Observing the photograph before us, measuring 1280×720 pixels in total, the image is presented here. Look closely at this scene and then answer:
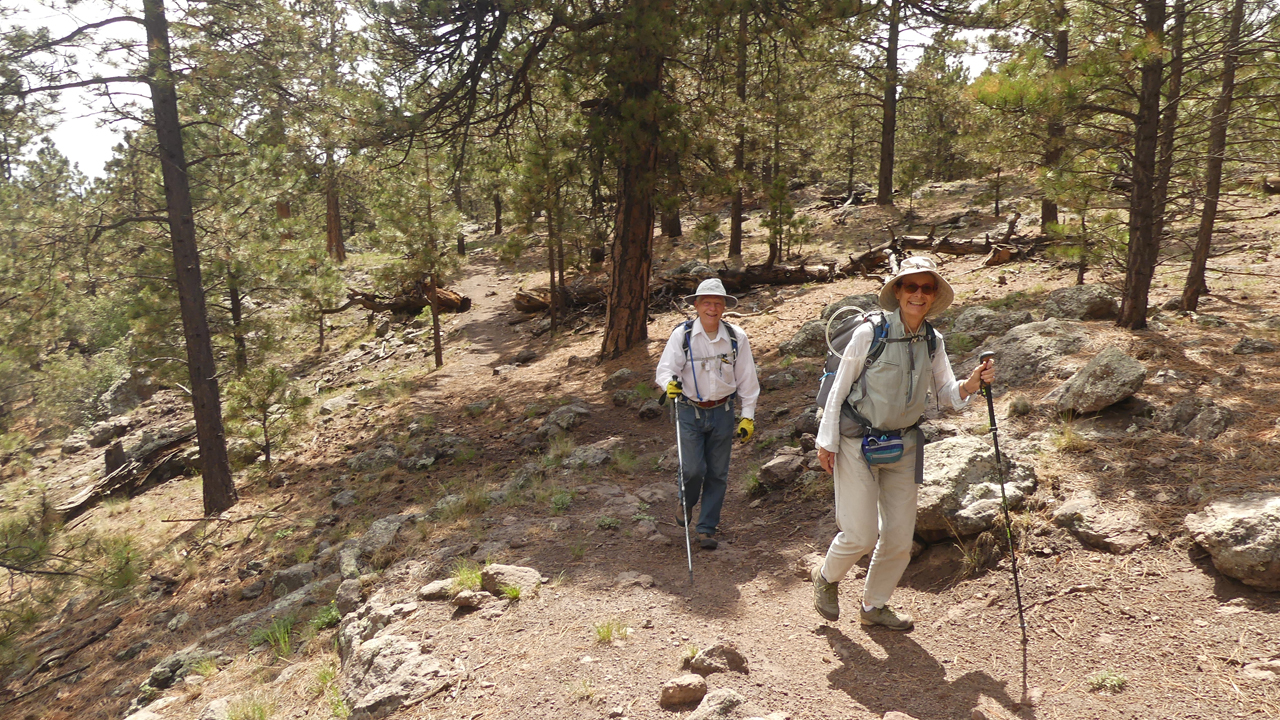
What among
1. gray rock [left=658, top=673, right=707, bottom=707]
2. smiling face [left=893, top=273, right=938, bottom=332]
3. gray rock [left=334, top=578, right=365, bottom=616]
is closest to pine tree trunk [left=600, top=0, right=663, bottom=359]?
smiling face [left=893, top=273, right=938, bottom=332]

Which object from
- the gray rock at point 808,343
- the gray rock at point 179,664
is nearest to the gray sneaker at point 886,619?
the gray rock at point 179,664

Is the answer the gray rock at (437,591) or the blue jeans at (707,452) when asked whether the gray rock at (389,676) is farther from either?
the blue jeans at (707,452)

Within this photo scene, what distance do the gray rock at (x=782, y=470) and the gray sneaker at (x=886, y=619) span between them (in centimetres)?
259

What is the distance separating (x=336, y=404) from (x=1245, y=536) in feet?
51.0

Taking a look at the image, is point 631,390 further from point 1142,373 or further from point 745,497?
point 1142,373

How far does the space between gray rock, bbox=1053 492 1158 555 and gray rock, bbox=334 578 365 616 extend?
17.9 feet

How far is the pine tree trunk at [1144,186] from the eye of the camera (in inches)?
284

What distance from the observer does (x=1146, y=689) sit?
3455mm

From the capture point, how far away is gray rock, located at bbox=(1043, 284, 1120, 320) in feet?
29.1

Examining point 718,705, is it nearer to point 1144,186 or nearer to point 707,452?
point 707,452

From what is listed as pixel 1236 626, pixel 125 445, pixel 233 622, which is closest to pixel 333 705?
pixel 233 622

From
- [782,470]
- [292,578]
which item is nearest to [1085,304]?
[782,470]

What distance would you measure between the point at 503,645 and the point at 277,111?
357 inches

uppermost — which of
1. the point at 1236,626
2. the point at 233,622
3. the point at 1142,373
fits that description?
the point at 1142,373
